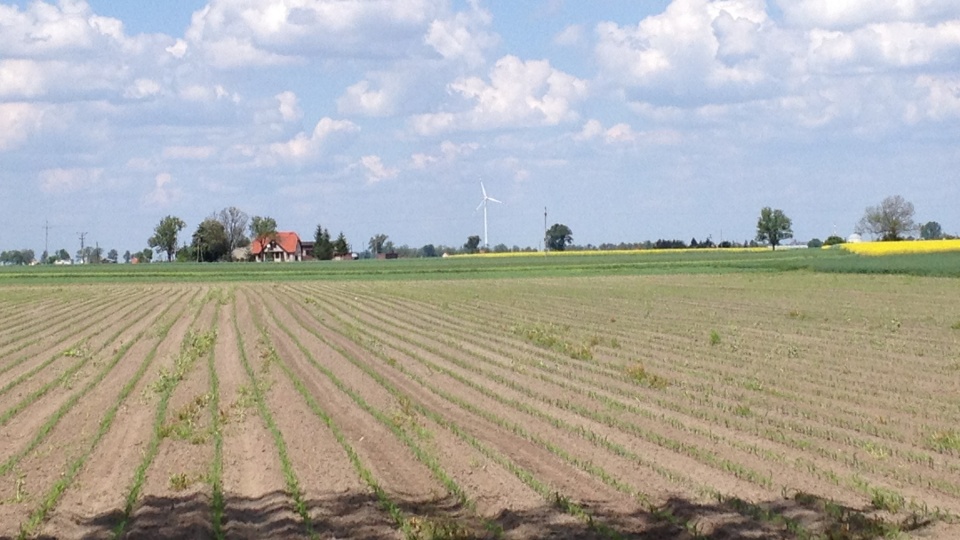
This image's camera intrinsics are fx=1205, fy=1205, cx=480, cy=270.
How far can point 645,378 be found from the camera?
1928 cm

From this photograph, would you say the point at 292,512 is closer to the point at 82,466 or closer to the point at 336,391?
the point at 82,466

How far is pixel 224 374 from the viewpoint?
21172mm

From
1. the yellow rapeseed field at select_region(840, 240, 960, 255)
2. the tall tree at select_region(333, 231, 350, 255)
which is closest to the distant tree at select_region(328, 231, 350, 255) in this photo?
the tall tree at select_region(333, 231, 350, 255)

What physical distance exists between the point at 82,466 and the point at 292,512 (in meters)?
3.46

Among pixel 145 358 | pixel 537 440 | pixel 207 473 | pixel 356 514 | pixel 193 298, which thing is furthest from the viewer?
pixel 193 298

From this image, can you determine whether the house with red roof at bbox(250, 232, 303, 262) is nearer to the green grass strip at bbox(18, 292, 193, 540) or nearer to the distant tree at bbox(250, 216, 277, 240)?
the distant tree at bbox(250, 216, 277, 240)

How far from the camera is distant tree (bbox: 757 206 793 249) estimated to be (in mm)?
169250

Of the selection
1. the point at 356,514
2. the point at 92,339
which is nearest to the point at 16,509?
the point at 356,514

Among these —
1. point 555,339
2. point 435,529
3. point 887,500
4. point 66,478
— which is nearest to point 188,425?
point 66,478

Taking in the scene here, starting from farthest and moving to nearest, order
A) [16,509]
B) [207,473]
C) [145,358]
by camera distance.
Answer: [145,358], [207,473], [16,509]

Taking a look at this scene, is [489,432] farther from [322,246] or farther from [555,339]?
[322,246]

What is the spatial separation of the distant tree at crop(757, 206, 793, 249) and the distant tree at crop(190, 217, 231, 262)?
77.6 meters

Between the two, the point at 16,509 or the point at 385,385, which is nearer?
the point at 16,509

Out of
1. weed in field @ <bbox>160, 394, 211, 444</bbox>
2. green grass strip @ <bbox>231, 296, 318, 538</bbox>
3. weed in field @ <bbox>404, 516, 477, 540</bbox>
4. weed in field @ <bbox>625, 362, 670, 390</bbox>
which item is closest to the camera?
weed in field @ <bbox>404, 516, 477, 540</bbox>
